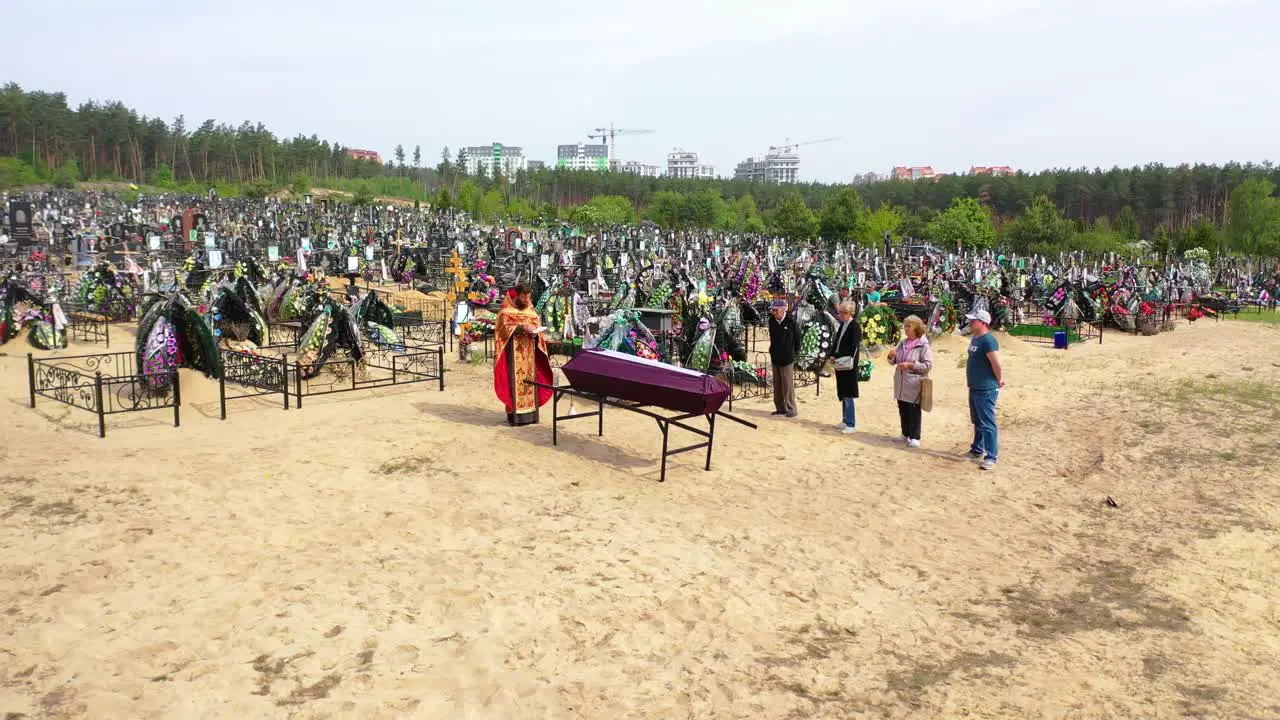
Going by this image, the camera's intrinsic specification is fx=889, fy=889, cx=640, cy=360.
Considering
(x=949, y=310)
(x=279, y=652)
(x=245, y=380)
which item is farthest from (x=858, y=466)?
(x=949, y=310)

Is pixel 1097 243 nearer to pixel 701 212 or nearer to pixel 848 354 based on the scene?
pixel 701 212

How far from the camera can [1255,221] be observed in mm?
61500

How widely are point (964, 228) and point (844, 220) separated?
911 cm

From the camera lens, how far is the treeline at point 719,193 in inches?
2530

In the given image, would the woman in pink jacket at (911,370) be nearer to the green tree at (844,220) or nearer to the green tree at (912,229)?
the green tree at (844,220)

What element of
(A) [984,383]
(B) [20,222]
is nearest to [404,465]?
(A) [984,383]

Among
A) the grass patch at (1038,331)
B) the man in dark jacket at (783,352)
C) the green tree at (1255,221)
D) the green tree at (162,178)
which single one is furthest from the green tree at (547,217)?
the man in dark jacket at (783,352)

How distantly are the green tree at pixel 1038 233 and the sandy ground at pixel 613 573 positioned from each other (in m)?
56.2

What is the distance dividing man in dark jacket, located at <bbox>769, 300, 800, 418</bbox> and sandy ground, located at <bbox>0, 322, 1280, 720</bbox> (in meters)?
1.31

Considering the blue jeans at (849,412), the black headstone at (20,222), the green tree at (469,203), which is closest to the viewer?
the blue jeans at (849,412)

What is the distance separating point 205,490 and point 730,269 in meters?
24.3

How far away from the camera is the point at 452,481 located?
8.86m

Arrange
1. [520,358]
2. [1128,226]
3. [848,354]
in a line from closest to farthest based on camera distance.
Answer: [520,358] → [848,354] → [1128,226]

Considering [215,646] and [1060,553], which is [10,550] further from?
[1060,553]
